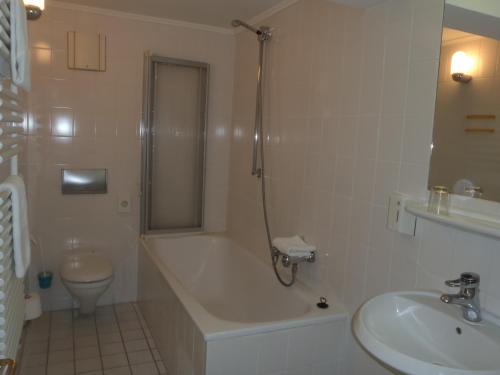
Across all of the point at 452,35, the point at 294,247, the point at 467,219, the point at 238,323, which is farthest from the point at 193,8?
the point at 467,219

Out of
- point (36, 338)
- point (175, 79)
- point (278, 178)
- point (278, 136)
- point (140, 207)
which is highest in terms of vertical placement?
point (175, 79)

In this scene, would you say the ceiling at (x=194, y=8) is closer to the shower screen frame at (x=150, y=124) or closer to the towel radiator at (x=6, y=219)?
the shower screen frame at (x=150, y=124)

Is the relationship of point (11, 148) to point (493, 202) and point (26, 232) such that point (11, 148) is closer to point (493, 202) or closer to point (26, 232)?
point (26, 232)

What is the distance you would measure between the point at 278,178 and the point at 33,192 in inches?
73.2

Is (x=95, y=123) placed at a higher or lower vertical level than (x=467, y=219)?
higher

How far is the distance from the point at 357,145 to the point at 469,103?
642 millimetres

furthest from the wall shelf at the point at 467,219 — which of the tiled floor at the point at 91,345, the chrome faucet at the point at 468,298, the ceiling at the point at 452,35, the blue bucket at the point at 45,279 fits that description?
the blue bucket at the point at 45,279

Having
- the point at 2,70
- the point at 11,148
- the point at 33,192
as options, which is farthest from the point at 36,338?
the point at 2,70

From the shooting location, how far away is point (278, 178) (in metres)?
2.86

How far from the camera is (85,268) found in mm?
3078

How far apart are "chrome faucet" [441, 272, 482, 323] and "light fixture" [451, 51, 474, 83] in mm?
714

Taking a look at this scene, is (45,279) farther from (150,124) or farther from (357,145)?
(357,145)

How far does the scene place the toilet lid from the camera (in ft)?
9.70

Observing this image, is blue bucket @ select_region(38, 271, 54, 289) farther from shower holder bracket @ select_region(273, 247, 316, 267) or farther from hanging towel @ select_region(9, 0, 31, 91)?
hanging towel @ select_region(9, 0, 31, 91)
